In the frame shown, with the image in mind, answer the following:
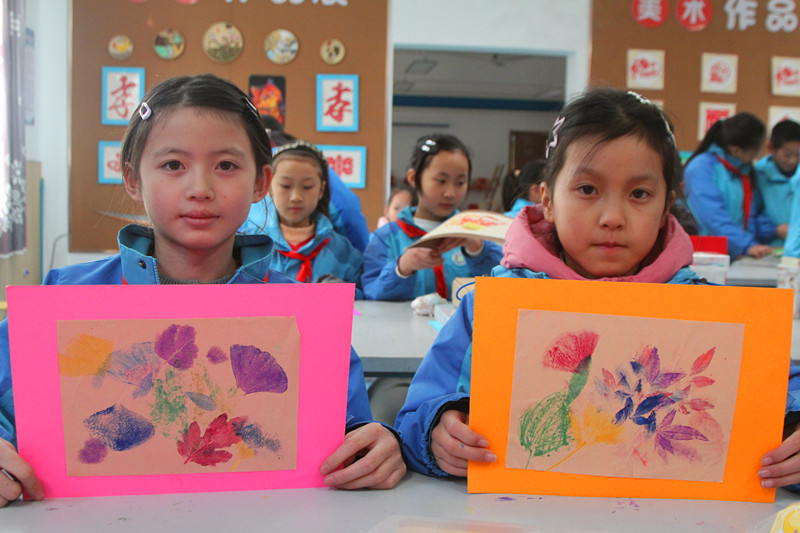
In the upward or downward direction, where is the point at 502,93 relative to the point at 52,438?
upward

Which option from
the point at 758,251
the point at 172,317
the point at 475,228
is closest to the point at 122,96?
the point at 475,228

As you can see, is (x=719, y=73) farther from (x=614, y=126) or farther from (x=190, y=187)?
(x=190, y=187)

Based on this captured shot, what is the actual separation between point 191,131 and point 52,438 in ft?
1.44

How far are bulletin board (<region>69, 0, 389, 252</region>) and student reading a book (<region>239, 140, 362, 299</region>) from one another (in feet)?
7.14

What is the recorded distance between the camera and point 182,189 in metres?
0.86

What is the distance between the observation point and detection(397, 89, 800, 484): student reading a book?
824 mm

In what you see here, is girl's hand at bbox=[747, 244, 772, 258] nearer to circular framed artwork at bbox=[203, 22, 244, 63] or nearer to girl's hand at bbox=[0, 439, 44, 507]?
girl's hand at bbox=[0, 439, 44, 507]

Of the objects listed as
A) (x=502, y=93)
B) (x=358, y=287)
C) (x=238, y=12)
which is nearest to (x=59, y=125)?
(x=238, y=12)

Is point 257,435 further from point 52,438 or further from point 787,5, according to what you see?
point 787,5

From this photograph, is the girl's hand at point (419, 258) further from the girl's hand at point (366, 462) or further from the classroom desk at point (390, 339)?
the girl's hand at point (366, 462)

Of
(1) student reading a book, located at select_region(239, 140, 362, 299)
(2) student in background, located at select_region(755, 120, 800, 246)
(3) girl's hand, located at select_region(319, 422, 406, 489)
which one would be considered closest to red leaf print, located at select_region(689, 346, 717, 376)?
(3) girl's hand, located at select_region(319, 422, 406, 489)

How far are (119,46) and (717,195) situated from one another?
3882 millimetres

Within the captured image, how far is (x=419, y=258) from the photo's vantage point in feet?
6.48

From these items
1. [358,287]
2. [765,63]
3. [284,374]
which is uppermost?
[765,63]
